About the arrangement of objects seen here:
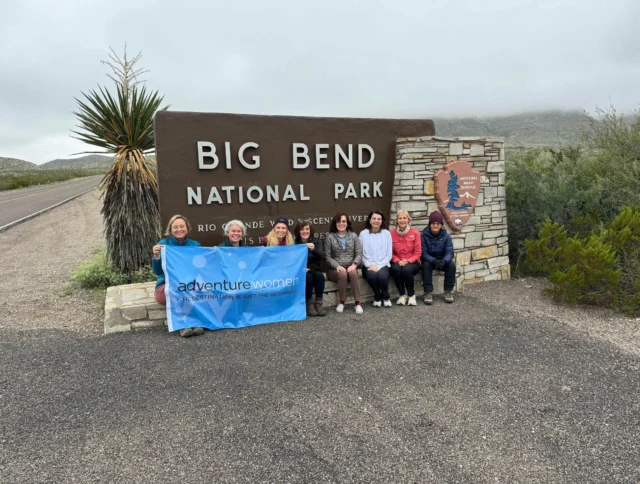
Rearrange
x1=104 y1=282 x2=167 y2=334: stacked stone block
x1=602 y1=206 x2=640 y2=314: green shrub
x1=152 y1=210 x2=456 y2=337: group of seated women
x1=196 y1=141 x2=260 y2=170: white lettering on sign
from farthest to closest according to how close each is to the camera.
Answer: x1=196 y1=141 x2=260 y2=170: white lettering on sign, x1=152 y1=210 x2=456 y2=337: group of seated women, x1=602 y1=206 x2=640 y2=314: green shrub, x1=104 y1=282 x2=167 y2=334: stacked stone block

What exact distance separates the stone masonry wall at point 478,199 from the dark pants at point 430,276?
0.65 m

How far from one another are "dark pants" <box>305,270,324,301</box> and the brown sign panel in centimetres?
106

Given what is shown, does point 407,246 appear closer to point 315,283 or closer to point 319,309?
point 315,283

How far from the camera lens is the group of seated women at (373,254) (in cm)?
533

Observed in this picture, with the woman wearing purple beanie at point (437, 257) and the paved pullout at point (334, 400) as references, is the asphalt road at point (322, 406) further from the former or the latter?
the woman wearing purple beanie at point (437, 257)

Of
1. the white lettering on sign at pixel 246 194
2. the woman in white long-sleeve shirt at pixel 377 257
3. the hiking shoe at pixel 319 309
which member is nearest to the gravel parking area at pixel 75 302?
the woman in white long-sleeve shirt at pixel 377 257

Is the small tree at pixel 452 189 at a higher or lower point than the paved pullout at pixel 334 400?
higher

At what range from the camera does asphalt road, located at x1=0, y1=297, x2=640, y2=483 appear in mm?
2520

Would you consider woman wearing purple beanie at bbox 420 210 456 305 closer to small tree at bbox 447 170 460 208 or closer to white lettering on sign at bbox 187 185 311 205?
small tree at bbox 447 170 460 208

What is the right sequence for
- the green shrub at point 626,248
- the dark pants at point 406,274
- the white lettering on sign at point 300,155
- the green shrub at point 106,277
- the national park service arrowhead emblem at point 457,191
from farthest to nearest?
the green shrub at point 106,277
the national park service arrowhead emblem at point 457,191
the white lettering on sign at point 300,155
the dark pants at point 406,274
the green shrub at point 626,248

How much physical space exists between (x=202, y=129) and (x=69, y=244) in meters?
7.36

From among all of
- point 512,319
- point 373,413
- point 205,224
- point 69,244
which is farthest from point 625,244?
point 69,244

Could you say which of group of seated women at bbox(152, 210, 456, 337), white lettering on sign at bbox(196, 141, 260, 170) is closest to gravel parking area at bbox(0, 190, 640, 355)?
group of seated women at bbox(152, 210, 456, 337)

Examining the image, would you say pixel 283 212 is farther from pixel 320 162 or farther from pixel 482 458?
pixel 482 458
